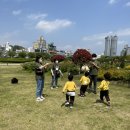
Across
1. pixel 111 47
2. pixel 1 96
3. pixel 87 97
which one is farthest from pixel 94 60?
pixel 111 47

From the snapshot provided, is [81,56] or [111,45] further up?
[111,45]

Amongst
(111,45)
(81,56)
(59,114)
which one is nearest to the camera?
(59,114)

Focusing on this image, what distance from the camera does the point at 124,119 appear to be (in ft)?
35.7

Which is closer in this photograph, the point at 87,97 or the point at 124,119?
the point at 124,119

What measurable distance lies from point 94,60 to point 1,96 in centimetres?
522

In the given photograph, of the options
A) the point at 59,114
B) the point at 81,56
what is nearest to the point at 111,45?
the point at 81,56

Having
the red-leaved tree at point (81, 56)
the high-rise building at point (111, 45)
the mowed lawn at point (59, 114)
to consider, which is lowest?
the mowed lawn at point (59, 114)

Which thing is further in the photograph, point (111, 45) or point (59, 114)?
point (111, 45)

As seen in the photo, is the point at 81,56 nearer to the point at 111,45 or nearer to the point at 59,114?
the point at 59,114

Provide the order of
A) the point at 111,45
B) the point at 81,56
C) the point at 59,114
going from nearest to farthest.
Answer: the point at 59,114
the point at 81,56
the point at 111,45

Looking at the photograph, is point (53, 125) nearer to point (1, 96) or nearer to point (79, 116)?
point (79, 116)

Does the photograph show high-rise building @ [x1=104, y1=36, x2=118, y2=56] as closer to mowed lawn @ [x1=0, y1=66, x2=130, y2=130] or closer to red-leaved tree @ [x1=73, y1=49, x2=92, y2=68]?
red-leaved tree @ [x1=73, y1=49, x2=92, y2=68]

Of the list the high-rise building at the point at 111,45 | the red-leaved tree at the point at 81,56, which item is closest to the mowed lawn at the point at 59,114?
the red-leaved tree at the point at 81,56

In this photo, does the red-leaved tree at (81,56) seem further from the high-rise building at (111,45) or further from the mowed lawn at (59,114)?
the high-rise building at (111,45)
